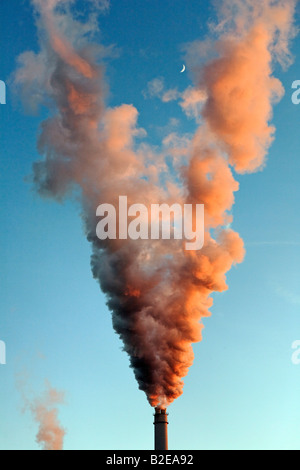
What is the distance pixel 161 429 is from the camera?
45562mm

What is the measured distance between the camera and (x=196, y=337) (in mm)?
47875

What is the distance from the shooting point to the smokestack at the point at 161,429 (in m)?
44.2

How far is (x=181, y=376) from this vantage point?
4903 centimetres

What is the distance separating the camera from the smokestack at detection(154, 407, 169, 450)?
44.2 meters

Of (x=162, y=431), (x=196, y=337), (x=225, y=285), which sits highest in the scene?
(x=225, y=285)

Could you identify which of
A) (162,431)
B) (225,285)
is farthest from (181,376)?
(225,285)
